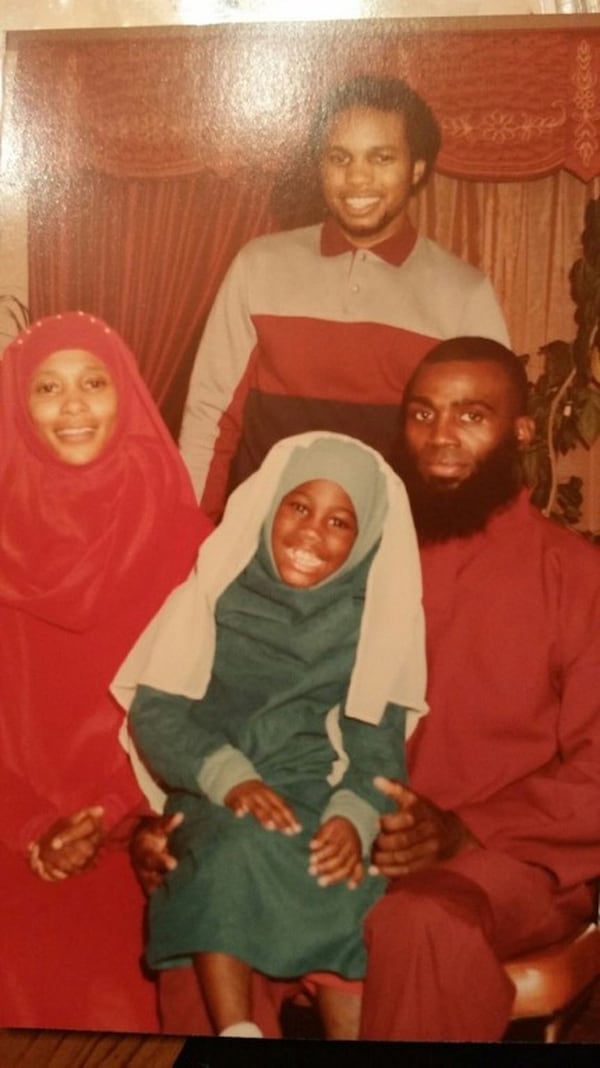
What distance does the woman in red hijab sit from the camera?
6.67ft

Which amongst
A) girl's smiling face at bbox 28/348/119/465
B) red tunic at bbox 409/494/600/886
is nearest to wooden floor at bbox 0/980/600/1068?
red tunic at bbox 409/494/600/886

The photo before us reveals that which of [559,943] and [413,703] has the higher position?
[413,703]

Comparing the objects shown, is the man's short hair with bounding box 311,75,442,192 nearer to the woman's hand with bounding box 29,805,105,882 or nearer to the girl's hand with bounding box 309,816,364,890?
the girl's hand with bounding box 309,816,364,890

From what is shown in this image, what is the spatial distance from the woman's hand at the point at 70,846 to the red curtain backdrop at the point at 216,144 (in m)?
0.66

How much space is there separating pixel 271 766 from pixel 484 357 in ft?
2.43

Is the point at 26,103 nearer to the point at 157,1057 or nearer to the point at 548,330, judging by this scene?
the point at 548,330

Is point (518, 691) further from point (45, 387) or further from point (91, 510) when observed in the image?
point (45, 387)

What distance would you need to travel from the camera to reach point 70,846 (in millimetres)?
2043

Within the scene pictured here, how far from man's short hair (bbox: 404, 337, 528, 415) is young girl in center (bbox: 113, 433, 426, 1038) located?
190mm

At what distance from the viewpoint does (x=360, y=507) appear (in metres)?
2.05

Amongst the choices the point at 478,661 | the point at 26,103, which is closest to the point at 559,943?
the point at 478,661

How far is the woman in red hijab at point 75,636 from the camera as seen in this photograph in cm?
203

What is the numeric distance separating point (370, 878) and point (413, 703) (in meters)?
0.28

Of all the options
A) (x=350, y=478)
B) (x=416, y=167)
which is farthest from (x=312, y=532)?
(x=416, y=167)
